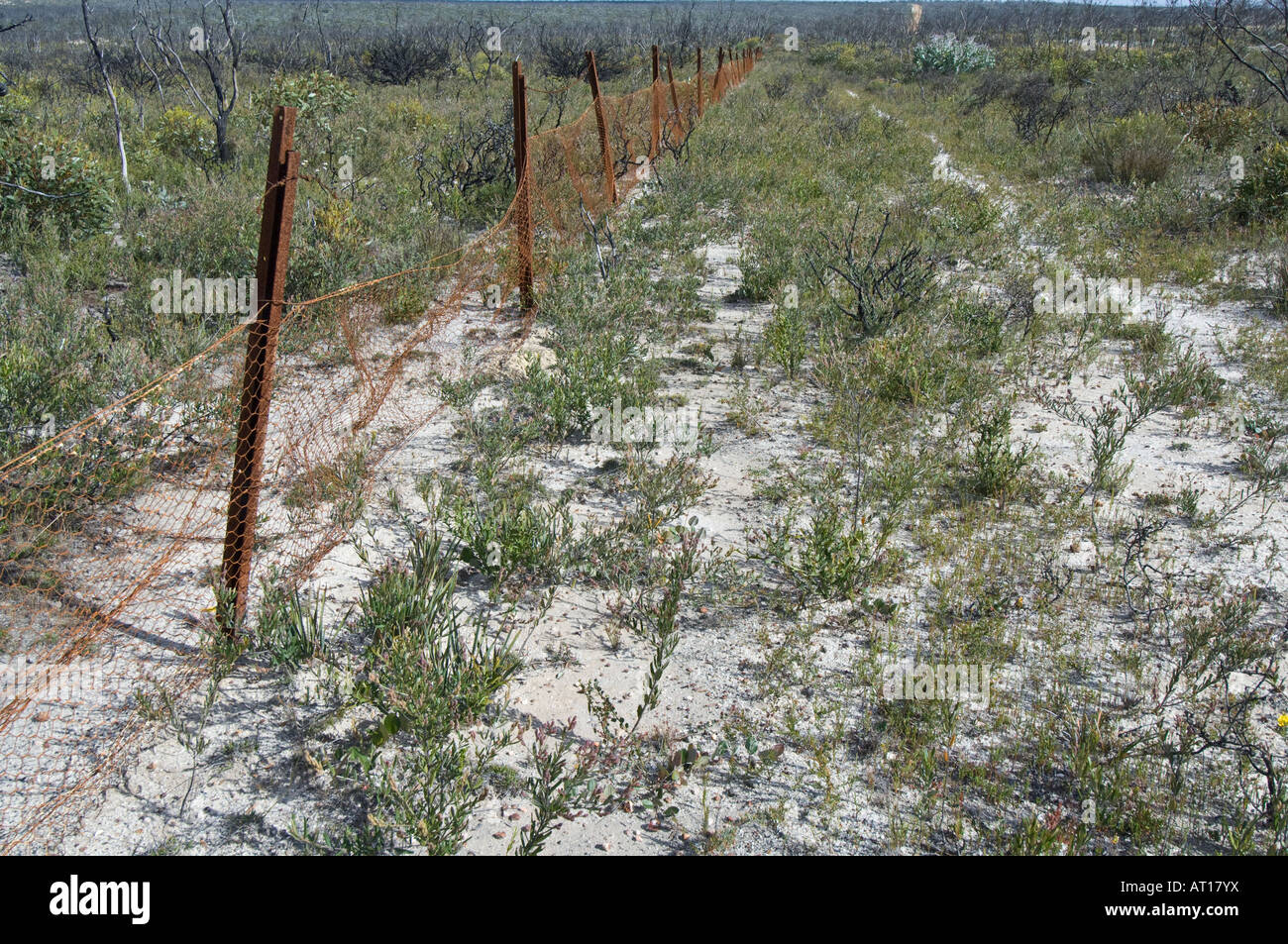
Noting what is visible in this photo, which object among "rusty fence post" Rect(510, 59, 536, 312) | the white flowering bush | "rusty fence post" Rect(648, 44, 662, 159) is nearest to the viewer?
"rusty fence post" Rect(510, 59, 536, 312)

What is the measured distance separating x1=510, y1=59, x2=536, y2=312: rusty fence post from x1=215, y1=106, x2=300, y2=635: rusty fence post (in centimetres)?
336

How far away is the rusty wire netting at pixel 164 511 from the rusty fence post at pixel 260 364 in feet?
0.38

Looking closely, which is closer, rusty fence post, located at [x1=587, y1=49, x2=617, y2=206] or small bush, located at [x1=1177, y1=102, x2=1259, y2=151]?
rusty fence post, located at [x1=587, y1=49, x2=617, y2=206]

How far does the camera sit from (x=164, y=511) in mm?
4000

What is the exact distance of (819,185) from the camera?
10.6m

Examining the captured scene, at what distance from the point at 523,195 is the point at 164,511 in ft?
11.3

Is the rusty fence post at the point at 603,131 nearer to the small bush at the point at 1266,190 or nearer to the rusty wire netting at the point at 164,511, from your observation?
the rusty wire netting at the point at 164,511

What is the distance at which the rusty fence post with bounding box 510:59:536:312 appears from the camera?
6.32 m

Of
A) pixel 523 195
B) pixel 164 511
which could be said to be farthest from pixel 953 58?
pixel 164 511

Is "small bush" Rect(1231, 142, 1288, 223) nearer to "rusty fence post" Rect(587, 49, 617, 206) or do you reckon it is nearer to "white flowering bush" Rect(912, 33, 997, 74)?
"rusty fence post" Rect(587, 49, 617, 206)

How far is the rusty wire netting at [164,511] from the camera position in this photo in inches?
107

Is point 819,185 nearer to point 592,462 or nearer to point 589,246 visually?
point 589,246

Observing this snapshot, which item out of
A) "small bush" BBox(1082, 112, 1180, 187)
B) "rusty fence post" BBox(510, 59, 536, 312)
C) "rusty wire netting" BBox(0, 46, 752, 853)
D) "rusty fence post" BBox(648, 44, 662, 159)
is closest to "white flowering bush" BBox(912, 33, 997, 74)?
"small bush" BBox(1082, 112, 1180, 187)

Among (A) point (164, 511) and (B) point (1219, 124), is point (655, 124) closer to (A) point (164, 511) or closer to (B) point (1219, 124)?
(B) point (1219, 124)
